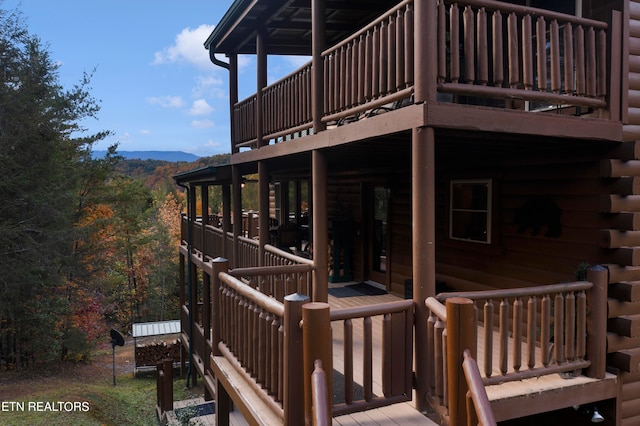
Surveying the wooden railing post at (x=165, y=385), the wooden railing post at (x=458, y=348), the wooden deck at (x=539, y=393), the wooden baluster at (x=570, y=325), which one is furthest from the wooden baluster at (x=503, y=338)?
the wooden railing post at (x=165, y=385)

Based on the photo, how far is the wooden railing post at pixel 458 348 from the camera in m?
3.21

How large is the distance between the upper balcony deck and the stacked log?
2280cm

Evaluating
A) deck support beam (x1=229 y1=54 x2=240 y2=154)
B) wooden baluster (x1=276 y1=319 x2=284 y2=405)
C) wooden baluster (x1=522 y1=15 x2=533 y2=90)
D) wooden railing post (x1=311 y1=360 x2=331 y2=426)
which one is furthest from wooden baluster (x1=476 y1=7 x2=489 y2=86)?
deck support beam (x1=229 y1=54 x2=240 y2=154)

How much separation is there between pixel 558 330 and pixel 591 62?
2.80 metres

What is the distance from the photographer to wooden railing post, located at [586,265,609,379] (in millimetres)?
4512

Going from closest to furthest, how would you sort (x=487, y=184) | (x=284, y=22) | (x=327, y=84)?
(x=327, y=84) < (x=487, y=184) < (x=284, y=22)

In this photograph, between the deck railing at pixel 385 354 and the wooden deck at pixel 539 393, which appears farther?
the wooden deck at pixel 539 393

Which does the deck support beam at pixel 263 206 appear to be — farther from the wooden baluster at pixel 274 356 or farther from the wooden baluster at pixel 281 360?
the wooden baluster at pixel 281 360

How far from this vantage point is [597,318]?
452 cm

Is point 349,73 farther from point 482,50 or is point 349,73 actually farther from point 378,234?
point 378,234

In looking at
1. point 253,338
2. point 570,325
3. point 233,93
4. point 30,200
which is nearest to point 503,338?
point 570,325

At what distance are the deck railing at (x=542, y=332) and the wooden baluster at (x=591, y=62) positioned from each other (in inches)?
74.3

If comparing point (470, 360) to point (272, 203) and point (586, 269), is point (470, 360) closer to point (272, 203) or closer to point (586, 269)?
point (586, 269)

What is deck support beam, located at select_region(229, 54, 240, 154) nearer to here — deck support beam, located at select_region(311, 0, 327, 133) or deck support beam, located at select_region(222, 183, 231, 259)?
deck support beam, located at select_region(222, 183, 231, 259)
